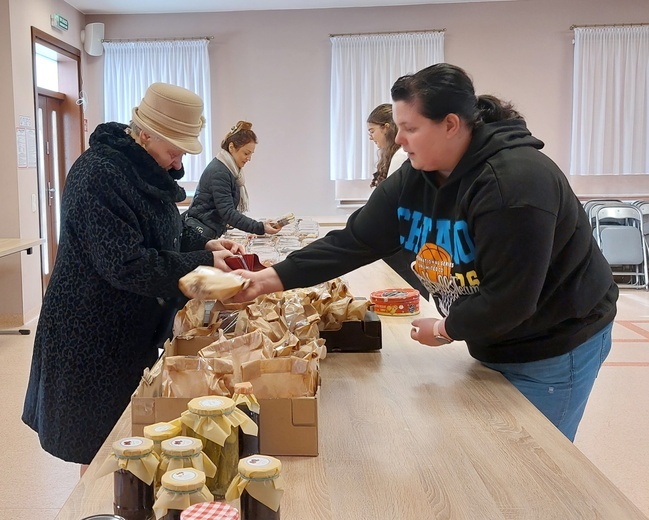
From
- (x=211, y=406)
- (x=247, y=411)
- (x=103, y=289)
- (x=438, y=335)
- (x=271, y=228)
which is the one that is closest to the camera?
(x=211, y=406)

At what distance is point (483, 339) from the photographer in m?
1.79

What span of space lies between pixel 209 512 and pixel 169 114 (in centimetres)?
130

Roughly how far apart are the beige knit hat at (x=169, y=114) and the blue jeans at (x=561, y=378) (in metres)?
1.06

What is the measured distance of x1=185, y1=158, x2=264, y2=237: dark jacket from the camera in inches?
183

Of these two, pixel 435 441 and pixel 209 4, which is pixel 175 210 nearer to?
pixel 435 441

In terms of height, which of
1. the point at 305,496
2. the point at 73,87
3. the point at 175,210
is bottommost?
the point at 305,496

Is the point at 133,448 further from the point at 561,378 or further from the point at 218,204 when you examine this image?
the point at 218,204

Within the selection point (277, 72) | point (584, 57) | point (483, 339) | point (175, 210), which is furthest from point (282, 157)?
point (483, 339)

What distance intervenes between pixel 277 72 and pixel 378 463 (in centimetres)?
713

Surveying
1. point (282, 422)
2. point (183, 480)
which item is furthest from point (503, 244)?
point (183, 480)

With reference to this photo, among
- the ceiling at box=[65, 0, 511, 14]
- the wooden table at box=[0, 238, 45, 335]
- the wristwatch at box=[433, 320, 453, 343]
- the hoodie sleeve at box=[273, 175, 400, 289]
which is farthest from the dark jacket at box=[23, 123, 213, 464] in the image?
the ceiling at box=[65, 0, 511, 14]

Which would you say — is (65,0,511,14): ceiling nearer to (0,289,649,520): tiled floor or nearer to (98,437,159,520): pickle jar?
(0,289,649,520): tiled floor

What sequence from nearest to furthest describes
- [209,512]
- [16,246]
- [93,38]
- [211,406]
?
[209,512] → [211,406] → [16,246] → [93,38]

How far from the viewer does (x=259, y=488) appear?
101 cm
